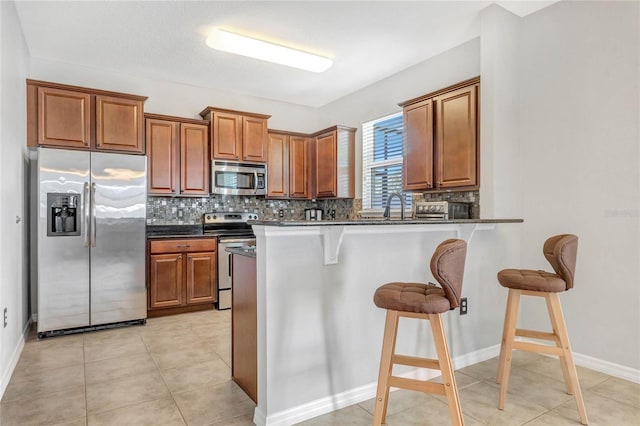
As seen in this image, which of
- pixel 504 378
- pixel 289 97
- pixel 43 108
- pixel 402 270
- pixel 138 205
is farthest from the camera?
pixel 289 97

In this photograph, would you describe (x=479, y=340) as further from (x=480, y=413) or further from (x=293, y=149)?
(x=293, y=149)

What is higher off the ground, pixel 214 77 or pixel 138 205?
pixel 214 77

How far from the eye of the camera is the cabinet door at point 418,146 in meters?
3.54

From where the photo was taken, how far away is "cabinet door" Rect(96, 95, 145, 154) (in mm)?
3842

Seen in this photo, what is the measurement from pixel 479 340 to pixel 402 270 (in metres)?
0.97

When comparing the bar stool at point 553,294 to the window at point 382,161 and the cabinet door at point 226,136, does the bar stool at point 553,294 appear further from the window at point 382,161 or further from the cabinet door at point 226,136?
the cabinet door at point 226,136

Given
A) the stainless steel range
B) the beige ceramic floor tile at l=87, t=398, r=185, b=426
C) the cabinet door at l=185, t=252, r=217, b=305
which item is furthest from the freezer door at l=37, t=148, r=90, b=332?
the beige ceramic floor tile at l=87, t=398, r=185, b=426

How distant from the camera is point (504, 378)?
2.19 metres

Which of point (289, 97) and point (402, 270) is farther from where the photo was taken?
point (289, 97)

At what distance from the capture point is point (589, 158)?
9.14 feet

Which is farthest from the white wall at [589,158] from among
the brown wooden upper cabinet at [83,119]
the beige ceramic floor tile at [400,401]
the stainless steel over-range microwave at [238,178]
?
the brown wooden upper cabinet at [83,119]

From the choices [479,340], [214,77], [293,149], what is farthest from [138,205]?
[479,340]

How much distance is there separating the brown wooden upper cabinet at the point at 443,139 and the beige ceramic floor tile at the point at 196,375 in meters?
2.37

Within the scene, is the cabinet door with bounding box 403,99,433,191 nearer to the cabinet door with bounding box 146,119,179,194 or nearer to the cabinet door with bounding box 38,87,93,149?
the cabinet door with bounding box 146,119,179,194
